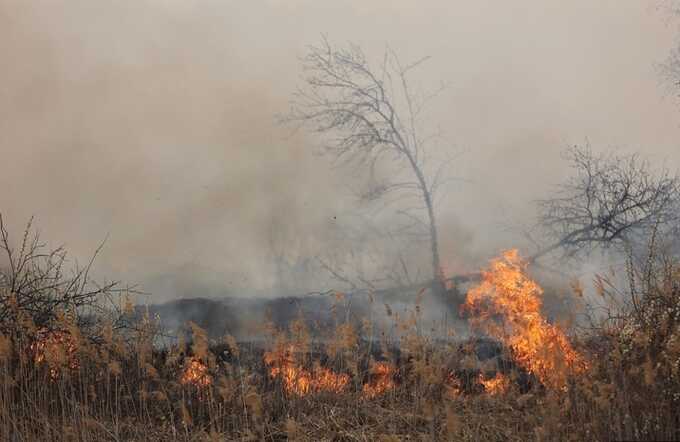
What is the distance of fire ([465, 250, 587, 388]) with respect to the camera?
7.66 meters

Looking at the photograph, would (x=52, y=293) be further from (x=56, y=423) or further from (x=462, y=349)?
(x=462, y=349)

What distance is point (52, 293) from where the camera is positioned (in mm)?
7191

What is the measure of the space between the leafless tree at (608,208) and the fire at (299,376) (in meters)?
5.20

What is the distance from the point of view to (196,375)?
21.5ft

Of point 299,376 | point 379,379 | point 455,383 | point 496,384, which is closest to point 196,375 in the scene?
point 299,376

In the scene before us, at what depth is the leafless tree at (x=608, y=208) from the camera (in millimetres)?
10516

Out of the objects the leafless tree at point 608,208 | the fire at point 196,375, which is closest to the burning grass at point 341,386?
the fire at point 196,375

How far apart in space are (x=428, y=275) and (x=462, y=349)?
3.90m

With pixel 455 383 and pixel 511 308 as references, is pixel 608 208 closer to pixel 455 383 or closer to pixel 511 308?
pixel 511 308

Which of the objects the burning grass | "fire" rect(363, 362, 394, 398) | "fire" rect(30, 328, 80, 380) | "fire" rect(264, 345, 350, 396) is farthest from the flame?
"fire" rect(30, 328, 80, 380)

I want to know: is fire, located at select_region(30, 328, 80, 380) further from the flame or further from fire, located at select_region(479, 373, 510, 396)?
fire, located at select_region(479, 373, 510, 396)

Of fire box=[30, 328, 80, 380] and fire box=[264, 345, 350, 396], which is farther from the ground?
fire box=[30, 328, 80, 380]

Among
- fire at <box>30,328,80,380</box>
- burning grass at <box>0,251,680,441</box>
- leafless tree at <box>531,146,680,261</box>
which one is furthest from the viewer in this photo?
leafless tree at <box>531,146,680,261</box>

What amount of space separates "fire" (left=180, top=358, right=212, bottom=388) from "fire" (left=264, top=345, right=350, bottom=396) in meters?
0.68
